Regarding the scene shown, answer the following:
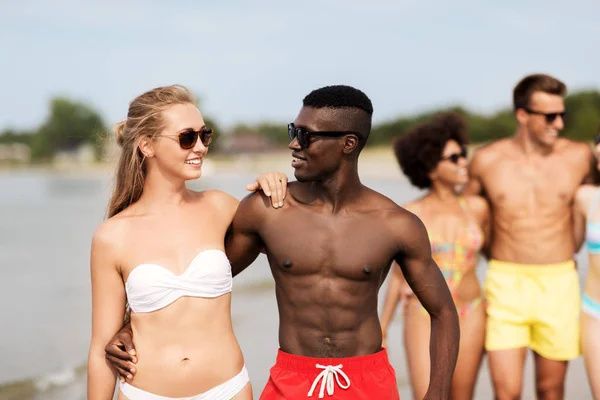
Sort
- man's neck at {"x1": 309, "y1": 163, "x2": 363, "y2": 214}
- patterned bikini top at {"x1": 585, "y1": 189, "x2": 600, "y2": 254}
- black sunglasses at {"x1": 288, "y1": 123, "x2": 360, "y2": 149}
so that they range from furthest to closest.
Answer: patterned bikini top at {"x1": 585, "y1": 189, "x2": 600, "y2": 254} < man's neck at {"x1": 309, "y1": 163, "x2": 363, "y2": 214} < black sunglasses at {"x1": 288, "y1": 123, "x2": 360, "y2": 149}

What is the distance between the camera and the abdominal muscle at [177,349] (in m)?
3.21

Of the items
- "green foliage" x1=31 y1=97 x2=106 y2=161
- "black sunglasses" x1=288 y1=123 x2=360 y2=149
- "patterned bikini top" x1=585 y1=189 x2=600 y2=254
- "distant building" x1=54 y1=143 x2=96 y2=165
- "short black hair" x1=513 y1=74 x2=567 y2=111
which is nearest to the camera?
"black sunglasses" x1=288 y1=123 x2=360 y2=149

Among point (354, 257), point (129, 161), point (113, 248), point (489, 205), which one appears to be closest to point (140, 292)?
point (113, 248)

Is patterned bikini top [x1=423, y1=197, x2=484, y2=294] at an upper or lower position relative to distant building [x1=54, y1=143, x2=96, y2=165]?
upper

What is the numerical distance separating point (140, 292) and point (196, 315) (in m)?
0.26

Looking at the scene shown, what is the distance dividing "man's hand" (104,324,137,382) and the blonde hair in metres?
A: 0.59

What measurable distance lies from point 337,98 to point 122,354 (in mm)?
1415

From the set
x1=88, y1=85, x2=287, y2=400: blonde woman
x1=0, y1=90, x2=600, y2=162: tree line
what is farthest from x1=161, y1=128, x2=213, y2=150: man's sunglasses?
x1=0, y1=90, x2=600, y2=162: tree line

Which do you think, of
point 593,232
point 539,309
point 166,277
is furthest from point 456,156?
point 166,277

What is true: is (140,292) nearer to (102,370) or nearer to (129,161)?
(102,370)

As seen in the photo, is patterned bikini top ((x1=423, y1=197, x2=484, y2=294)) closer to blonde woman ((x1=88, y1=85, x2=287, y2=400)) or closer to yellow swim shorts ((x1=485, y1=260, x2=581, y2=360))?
yellow swim shorts ((x1=485, y1=260, x2=581, y2=360))

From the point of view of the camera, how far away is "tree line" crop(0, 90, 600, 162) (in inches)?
1676

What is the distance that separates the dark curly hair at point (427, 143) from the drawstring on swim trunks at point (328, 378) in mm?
2231

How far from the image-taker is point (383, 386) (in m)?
3.21
